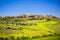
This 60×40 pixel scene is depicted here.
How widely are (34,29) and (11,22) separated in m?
1.41

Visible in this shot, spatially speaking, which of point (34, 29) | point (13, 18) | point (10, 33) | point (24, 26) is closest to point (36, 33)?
point (34, 29)

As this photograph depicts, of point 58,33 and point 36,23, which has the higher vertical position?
point 36,23

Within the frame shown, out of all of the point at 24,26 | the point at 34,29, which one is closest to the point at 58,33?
the point at 34,29

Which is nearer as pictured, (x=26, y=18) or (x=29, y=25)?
(x=29, y=25)

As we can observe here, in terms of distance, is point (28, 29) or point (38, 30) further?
point (28, 29)

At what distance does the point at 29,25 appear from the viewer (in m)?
7.66

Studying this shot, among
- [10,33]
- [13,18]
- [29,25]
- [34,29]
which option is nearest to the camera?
[10,33]

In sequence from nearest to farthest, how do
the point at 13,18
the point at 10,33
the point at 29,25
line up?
the point at 10,33 → the point at 29,25 → the point at 13,18

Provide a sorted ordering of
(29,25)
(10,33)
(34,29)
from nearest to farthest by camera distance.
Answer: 1. (10,33)
2. (34,29)
3. (29,25)

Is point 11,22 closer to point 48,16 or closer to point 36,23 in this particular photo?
point 36,23

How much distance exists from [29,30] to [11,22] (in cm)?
119

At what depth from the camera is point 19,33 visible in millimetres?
6805

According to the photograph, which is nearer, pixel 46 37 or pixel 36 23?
pixel 46 37

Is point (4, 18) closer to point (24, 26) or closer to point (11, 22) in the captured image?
point (11, 22)
